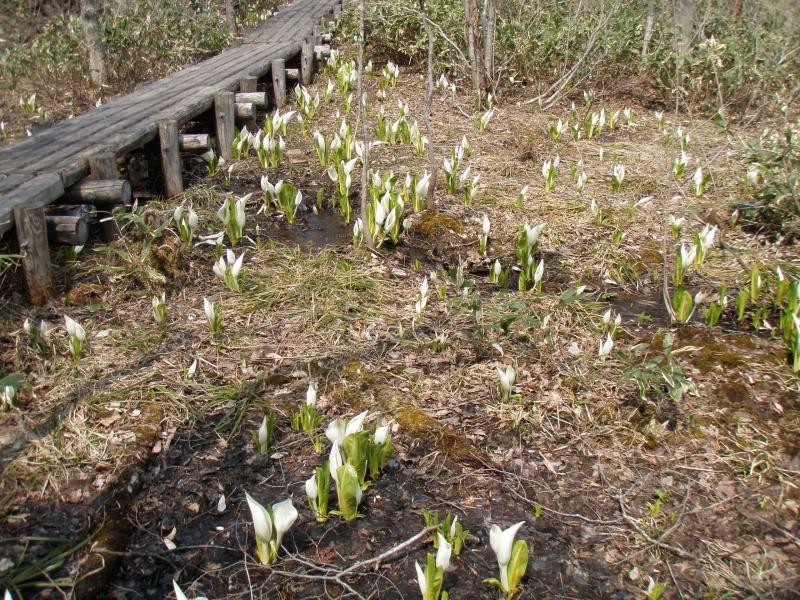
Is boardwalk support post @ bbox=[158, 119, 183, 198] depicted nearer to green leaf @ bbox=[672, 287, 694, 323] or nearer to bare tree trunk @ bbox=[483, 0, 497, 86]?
green leaf @ bbox=[672, 287, 694, 323]

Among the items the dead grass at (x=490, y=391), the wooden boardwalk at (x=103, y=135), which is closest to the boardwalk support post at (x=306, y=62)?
the wooden boardwalk at (x=103, y=135)

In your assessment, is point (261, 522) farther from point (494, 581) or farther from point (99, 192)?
point (99, 192)

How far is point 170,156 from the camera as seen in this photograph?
4609mm

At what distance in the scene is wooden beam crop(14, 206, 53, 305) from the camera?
312cm

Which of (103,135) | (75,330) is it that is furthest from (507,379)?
(103,135)

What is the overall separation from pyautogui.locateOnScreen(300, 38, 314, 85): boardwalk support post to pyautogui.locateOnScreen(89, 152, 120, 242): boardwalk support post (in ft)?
14.4

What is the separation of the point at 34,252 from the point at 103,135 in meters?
1.54

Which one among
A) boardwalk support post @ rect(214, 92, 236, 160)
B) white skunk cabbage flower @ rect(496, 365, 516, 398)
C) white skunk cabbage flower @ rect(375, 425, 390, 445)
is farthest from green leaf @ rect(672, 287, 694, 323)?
boardwalk support post @ rect(214, 92, 236, 160)

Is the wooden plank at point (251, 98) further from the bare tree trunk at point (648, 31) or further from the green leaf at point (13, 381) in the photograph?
the bare tree trunk at point (648, 31)

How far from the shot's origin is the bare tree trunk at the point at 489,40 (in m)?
6.62

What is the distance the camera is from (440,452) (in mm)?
2561

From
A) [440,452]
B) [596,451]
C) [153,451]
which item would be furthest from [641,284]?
[153,451]

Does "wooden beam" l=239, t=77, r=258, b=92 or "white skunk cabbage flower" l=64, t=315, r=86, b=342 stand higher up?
"wooden beam" l=239, t=77, r=258, b=92

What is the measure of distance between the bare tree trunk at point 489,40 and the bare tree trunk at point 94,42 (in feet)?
13.6
